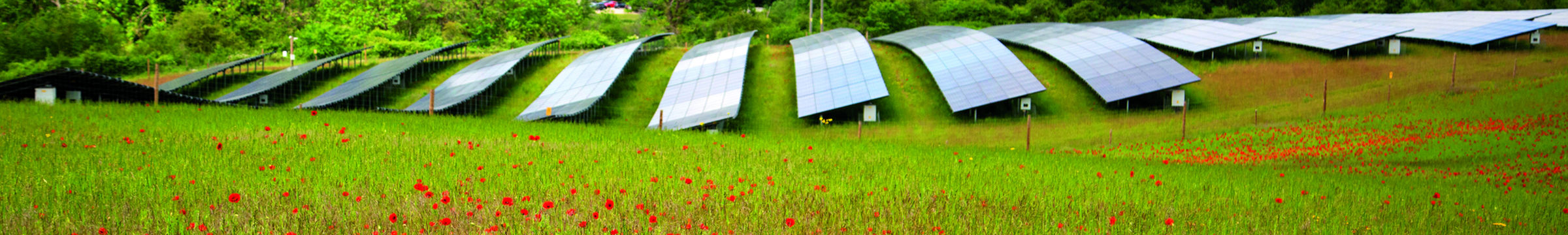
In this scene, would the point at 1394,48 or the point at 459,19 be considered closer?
the point at 1394,48

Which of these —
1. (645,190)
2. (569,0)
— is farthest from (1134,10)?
(645,190)

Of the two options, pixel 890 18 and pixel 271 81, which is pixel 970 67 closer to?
pixel 271 81

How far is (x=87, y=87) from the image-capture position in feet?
75.3

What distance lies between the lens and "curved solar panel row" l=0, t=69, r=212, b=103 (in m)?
21.8

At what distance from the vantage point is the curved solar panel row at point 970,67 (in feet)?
115

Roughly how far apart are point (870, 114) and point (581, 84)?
1114 cm

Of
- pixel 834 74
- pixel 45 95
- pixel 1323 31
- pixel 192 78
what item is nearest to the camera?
pixel 45 95

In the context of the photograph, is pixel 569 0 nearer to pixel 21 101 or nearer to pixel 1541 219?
pixel 21 101

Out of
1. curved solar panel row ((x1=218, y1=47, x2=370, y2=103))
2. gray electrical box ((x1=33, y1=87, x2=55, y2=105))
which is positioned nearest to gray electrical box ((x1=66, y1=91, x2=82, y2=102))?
gray electrical box ((x1=33, y1=87, x2=55, y2=105))

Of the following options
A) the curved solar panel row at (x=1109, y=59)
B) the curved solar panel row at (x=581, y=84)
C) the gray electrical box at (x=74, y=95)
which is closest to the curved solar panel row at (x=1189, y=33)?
the curved solar panel row at (x=1109, y=59)

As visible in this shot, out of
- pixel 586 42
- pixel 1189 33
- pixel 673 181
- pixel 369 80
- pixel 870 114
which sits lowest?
pixel 870 114

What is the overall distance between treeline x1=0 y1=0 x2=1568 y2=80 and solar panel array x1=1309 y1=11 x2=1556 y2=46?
11684 millimetres

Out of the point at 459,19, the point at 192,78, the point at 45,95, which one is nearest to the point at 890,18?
the point at 459,19

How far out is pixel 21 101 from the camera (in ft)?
66.5
